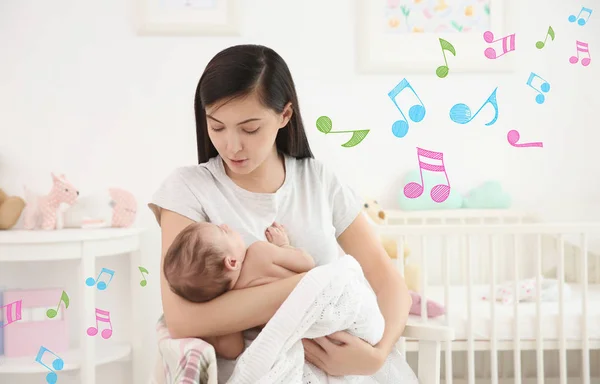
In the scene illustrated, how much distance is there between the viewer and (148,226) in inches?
110

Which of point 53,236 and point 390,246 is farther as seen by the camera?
point 390,246

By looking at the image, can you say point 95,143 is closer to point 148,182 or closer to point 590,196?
point 148,182

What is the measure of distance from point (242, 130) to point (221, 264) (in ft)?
0.86

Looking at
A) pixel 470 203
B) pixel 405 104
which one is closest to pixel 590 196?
pixel 470 203

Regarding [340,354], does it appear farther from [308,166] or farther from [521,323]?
[521,323]

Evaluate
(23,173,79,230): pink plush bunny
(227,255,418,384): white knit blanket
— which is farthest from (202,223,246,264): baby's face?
(23,173,79,230): pink plush bunny

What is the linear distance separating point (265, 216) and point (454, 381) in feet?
5.68

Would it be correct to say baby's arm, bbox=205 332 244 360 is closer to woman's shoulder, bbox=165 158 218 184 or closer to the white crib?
woman's shoulder, bbox=165 158 218 184

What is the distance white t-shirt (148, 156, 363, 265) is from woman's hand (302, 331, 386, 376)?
187mm

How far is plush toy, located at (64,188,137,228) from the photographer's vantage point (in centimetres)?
253

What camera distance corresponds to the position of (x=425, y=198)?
9.46 ft

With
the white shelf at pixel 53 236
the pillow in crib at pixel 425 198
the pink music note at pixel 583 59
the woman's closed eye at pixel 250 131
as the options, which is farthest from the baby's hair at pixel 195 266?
the pink music note at pixel 583 59

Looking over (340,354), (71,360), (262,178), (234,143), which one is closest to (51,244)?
(71,360)

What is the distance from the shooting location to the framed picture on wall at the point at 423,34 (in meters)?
2.86
